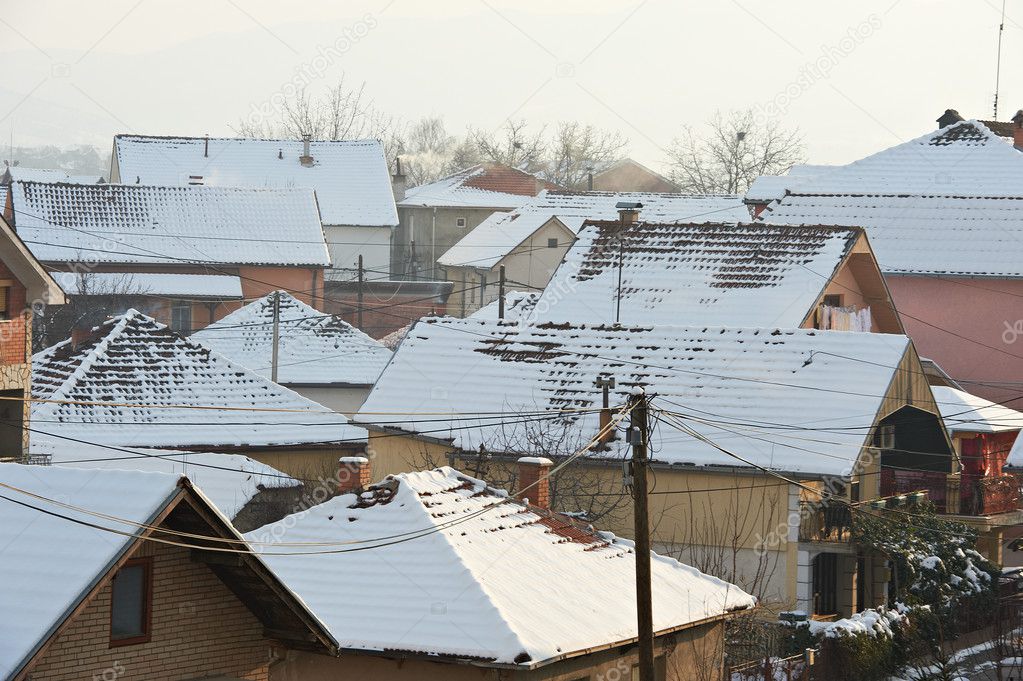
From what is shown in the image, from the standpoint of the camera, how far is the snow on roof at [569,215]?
216ft

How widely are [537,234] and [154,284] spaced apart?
17903 millimetres

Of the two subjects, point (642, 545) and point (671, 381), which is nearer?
point (642, 545)

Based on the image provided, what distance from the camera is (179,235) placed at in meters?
58.8

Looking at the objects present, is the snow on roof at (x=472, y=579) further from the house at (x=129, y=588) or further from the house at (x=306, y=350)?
the house at (x=306, y=350)

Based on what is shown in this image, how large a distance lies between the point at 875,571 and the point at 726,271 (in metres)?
9.34

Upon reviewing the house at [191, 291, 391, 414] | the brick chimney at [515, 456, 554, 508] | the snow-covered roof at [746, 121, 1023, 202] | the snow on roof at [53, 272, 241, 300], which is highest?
the snow-covered roof at [746, 121, 1023, 202]

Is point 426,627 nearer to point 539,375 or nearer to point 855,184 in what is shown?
point 539,375

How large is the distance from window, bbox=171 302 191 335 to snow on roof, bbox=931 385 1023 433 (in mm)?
30481

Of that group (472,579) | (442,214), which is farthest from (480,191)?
(472,579)

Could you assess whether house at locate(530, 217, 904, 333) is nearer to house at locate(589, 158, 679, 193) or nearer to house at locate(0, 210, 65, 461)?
house at locate(0, 210, 65, 461)

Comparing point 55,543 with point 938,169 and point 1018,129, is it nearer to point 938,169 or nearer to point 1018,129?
point 938,169

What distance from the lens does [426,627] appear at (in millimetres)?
15328

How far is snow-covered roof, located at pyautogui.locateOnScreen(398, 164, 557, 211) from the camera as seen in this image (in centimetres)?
8300

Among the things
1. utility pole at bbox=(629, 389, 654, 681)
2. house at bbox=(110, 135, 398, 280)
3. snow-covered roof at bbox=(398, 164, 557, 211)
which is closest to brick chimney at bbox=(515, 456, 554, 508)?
utility pole at bbox=(629, 389, 654, 681)
